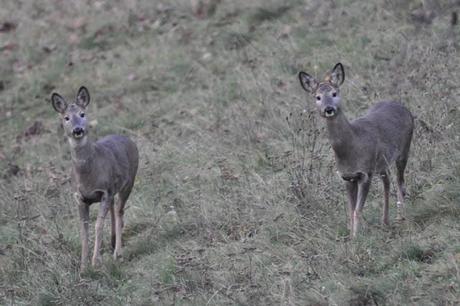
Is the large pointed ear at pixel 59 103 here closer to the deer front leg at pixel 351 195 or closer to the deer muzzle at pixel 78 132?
the deer muzzle at pixel 78 132

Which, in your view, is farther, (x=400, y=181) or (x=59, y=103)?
(x=59, y=103)

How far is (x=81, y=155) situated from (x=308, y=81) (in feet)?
7.01

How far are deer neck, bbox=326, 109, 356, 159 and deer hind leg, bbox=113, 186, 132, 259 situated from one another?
7.54 ft

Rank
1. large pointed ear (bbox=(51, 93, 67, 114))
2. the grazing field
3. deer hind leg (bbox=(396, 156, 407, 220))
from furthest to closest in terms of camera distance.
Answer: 1. large pointed ear (bbox=(51, 93, 67, 114))
2. deer hind leg (bbox=(396, 156, 407, 220))
3. the grazing field

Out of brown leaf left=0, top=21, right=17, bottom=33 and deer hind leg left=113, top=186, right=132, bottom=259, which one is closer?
deer hind leg left=113, top=186, right=132, bottom=259

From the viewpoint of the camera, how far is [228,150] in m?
10.1

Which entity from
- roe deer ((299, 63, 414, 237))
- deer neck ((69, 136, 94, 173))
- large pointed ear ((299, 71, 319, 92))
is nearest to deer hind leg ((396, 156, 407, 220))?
roe deer ((299, 63, 414, 237))

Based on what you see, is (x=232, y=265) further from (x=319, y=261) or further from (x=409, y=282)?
(x=409, y=282)

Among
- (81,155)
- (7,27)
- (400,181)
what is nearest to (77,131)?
(81,155)

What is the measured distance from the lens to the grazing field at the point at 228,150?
6.75m

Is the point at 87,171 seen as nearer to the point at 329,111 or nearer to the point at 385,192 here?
the point at 329,111

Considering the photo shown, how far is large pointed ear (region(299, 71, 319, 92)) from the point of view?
7590 millimetres

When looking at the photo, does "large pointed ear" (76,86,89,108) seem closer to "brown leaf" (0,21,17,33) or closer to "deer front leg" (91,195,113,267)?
"deer front leg" (91,195,113,267)

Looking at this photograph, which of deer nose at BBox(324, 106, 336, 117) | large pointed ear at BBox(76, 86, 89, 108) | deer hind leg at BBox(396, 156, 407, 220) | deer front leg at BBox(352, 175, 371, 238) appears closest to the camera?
deer front leg at BBox(352, 175, 371, 238)
